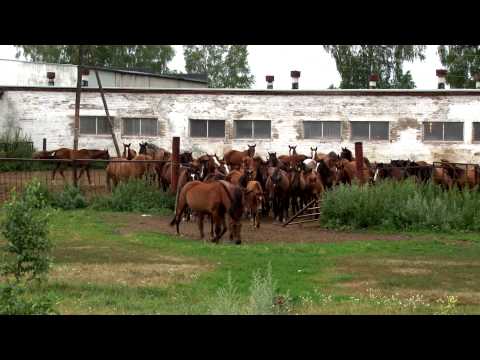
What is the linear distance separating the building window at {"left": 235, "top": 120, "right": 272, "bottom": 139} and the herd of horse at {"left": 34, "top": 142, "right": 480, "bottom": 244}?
35.3 feet

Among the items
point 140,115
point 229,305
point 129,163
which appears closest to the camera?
point 229,305

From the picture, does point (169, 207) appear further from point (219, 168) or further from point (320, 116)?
point (320, 116)

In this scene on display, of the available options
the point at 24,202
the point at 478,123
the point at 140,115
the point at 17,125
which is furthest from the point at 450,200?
the point at 17,125

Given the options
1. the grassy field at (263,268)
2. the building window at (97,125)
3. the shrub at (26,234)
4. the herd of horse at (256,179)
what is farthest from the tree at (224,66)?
the shrub at (26,234)

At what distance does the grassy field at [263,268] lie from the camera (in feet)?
32.2

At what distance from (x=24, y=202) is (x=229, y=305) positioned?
3.29m

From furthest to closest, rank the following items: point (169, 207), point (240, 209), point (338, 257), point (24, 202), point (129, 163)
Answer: point (129, 163) → point (169, 207) → point (240, 209) → point (338, 257) → point (24, 202)

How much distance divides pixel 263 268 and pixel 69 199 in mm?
11873

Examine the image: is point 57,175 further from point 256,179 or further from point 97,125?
point 256,179

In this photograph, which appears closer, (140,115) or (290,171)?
(290,171)

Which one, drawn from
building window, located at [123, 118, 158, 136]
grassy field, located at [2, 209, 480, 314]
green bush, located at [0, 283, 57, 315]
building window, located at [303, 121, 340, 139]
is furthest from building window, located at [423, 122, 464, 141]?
green bush, located at [0, 283, 57, 315]

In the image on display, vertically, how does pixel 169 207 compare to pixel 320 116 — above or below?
below

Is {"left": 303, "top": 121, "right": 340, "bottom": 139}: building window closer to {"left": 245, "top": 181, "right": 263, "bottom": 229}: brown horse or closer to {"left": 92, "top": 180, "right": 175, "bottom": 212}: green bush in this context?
{"left": 92, "top": 180, "right": 175, "bottom": 212}: green bush

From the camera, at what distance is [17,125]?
4194cm
